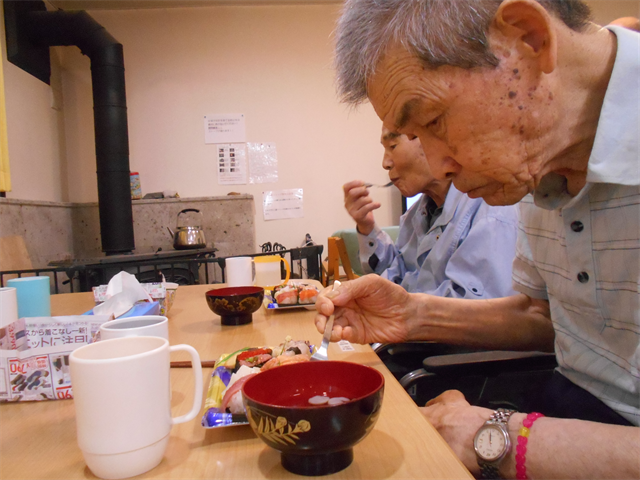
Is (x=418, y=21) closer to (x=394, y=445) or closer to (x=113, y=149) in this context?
(x=394, y=445)

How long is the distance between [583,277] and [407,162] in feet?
3.32

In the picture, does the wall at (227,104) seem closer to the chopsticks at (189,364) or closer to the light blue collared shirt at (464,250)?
the light blue collared shirt at (464,250)

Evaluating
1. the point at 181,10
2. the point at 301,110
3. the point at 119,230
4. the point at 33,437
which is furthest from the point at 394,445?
the point at 181,10

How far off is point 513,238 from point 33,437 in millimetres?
1338

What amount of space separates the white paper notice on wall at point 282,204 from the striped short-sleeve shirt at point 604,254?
11.1 ft

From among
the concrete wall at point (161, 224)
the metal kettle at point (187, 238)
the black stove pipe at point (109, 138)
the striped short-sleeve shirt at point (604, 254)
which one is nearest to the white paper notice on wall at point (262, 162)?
the concrete wall at point (161, 224)

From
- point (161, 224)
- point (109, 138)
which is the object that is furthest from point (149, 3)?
point (161, 224)

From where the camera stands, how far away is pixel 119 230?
3.59 meters

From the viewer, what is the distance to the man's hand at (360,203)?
2.06 meters

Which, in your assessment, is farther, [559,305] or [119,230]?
[119,230]

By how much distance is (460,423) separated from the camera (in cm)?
77

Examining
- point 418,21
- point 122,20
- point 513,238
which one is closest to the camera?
point 418,21

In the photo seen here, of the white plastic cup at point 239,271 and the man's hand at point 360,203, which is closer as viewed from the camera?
the white plastic cup at point 239,271

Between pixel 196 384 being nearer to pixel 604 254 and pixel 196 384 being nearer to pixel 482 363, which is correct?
pixel 482 363
